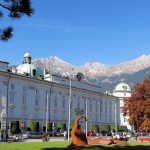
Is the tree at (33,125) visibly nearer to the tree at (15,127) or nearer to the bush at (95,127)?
the tree at (15,127)

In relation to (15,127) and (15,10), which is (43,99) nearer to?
(15,127)

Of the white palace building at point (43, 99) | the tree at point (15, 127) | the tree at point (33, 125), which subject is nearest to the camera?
the tree at point (15, 127)

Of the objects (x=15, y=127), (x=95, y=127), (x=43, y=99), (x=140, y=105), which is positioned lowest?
(x=95, y=127)

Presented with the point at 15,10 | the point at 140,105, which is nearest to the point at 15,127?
the point at 140,105

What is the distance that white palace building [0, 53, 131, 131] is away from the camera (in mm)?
92000

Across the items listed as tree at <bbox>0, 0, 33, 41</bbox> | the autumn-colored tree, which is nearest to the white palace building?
the autumn-colored tree

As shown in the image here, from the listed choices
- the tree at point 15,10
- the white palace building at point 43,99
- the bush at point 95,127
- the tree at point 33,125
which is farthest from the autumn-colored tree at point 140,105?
the tree at point 15,10

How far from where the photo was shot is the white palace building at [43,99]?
Result: 302ft

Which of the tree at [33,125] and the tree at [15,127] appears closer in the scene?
the tree at [15,127]

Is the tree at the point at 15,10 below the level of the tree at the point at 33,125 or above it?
above

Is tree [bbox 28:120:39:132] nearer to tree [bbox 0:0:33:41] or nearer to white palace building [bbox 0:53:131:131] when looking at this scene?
white palace building [bbox 0:53:131:131]

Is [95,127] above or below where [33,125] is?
below

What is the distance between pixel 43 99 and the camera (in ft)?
343

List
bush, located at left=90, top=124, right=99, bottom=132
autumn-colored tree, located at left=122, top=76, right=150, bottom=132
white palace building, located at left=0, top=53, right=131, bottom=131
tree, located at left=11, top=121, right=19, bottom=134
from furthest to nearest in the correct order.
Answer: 1. bush, located at left=90, top=124, right=99, bottom=132
2. white palace building, located at left=0, top=53, right=131, bottom=131
3. tree, located at left=11, top=121, right=19, bottom=134
4. autumn-colored tree, located at left=122, top=76, right=150, bottom=132
